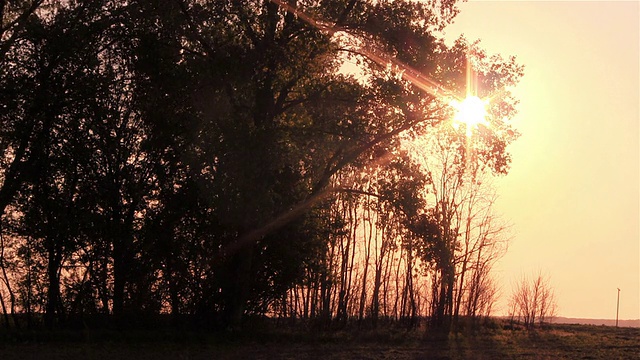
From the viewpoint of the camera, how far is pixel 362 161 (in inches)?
1039

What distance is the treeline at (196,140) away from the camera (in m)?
23.3

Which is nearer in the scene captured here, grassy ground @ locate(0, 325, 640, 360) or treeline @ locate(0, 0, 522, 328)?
grassy ground @ locate(0, 325, 640, 360)

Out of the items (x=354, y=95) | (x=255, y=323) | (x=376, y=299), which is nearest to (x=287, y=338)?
(x=255, y=323)

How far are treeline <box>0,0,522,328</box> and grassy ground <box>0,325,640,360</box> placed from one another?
2317mm

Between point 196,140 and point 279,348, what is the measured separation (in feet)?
21.3

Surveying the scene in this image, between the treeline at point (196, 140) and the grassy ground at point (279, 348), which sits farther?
the treeline at point (196, 140)

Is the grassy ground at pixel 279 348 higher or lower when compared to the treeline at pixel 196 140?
Answer: lower

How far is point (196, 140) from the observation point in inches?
901

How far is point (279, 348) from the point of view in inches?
864

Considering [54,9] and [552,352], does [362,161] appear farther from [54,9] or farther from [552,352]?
[54,9]

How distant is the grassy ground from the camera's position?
19.3 meters

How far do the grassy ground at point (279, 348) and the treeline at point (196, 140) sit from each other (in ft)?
7.60

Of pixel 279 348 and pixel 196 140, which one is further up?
pixel 196 140

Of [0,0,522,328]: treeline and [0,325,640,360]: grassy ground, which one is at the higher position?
[0,0,522,328]: treeline
